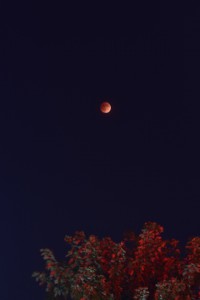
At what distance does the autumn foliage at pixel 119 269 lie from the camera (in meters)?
9.90

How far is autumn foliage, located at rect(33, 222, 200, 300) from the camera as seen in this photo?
32.5ft

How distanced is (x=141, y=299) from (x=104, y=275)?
4.18 feet

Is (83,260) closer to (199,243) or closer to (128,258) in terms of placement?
(128,258)

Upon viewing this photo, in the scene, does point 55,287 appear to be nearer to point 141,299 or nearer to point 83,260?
point 83,260

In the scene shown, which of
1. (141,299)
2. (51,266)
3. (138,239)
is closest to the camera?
(141,299)

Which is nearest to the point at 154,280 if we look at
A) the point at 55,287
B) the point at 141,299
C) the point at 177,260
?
the point at 177,260

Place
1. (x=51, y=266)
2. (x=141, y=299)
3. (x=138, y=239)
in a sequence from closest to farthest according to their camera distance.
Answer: (x=141, y=299), (x=51, y=266), (x=138, y=239)

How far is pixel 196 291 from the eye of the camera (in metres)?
10.4

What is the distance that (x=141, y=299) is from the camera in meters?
9.55

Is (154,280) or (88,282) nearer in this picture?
(88,282)

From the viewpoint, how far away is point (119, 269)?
34.1 feet

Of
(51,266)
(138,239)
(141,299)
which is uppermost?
(138,239)

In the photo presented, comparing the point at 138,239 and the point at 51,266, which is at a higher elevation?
the point at 138,239

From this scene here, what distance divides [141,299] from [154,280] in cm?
143
